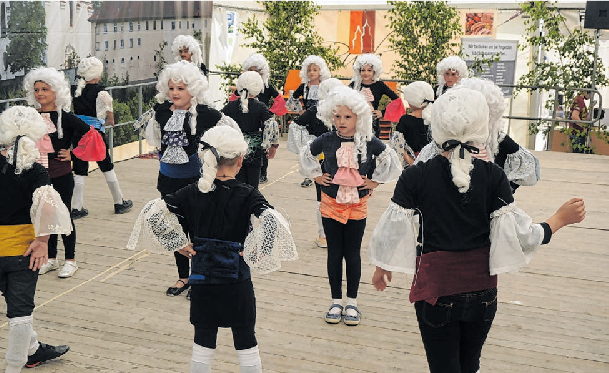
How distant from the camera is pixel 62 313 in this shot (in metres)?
5.25

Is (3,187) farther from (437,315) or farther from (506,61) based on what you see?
(506,61)

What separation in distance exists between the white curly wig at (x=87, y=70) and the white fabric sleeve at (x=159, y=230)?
13.8 ft

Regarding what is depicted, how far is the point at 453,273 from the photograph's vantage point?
9.85 ft

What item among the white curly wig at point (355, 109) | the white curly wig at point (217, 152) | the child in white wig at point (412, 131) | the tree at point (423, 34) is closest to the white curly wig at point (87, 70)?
the child in white wig at point (412, 131)

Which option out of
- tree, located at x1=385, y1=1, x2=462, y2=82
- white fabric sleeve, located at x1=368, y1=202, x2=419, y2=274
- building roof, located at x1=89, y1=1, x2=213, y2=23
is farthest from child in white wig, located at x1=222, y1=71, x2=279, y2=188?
tree, located at x1=385, y1=1, x2=462, y2=82

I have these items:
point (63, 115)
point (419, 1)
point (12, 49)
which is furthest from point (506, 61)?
point (63, 115)

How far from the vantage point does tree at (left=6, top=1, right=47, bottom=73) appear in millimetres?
8430

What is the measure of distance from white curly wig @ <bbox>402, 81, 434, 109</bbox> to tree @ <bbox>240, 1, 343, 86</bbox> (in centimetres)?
763

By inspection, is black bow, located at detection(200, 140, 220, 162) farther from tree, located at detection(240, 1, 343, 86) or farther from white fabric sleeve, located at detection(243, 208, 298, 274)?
tree, located at detection(240, 1, 343, 86)

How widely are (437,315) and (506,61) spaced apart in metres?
10.6

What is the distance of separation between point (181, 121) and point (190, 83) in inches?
11.1

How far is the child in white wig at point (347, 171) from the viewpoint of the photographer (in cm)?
478

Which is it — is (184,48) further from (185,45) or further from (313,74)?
(313,74)

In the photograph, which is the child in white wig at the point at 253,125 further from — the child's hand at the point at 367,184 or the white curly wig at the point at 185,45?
the child's hand at the point at 367,184
